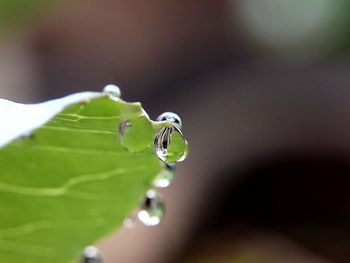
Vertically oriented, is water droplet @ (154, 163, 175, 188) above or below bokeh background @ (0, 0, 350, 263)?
below

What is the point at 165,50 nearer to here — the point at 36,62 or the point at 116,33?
the point at 116,33

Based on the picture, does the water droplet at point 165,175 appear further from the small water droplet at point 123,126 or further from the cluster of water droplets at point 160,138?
the small water droplet at point 123,126

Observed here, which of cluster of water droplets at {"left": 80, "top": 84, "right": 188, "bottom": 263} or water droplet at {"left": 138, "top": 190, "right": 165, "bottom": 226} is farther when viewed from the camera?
water droplet at {"left": 138, "top": 190, "right": 165, "bottom": 226}

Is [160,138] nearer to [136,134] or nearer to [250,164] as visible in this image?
[136,134]

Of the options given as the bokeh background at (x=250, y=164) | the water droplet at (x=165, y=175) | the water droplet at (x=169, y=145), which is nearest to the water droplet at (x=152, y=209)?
the water droplet at (x=165, y=175)

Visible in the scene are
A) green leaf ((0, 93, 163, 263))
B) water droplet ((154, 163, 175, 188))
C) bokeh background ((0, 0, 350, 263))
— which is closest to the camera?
green leaf ((0, 93, 163, 263))

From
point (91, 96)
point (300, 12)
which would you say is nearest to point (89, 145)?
point (91, 96)

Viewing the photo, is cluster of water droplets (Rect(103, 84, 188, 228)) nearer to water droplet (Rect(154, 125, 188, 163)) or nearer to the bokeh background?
water droplet (Rect(154, 125, 188, 163))

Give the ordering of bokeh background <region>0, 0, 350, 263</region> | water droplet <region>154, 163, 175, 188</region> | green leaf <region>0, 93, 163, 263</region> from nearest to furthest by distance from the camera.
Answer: green leaf <region>0, 93, 163, 263</region> < water droplet <region>154, 163, 175, 188</region> < bokeh background <region>0, 0, 350, 263</region>

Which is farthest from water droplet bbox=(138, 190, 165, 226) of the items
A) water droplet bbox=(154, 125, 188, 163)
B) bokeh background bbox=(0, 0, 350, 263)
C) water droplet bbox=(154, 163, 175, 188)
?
bokeh background bbox=(0, 0, 350, 263)
